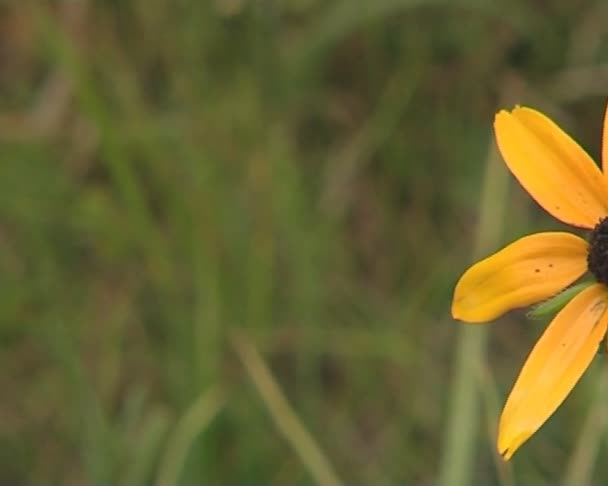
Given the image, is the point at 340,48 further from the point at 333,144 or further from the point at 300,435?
the point at 300,435

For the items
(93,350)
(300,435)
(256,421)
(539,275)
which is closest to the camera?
(539,275)

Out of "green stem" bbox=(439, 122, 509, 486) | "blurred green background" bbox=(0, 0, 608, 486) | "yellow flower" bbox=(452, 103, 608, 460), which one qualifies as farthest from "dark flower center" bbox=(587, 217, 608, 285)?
"blurred green background" bbox=(0, 0, 608, 486)

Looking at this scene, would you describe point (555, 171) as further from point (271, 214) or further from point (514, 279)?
point (271, 214)

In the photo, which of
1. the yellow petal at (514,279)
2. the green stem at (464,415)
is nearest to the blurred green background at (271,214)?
the green stem at (464,415)

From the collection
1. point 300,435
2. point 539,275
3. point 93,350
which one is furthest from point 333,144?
point 539,275

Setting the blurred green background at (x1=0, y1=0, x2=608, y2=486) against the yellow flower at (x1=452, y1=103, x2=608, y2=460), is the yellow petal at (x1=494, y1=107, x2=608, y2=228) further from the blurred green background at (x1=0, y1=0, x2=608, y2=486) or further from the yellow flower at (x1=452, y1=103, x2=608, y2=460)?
the blurred green background at (x1=0, y1=0, x2=608, y2=486)

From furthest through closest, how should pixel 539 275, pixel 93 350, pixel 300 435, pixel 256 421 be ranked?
1. pixel 93 350
2. pixel 256 421
3. pixel 300 435
4. pixel 539 275

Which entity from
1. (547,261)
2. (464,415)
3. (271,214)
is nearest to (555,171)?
(547,261)
